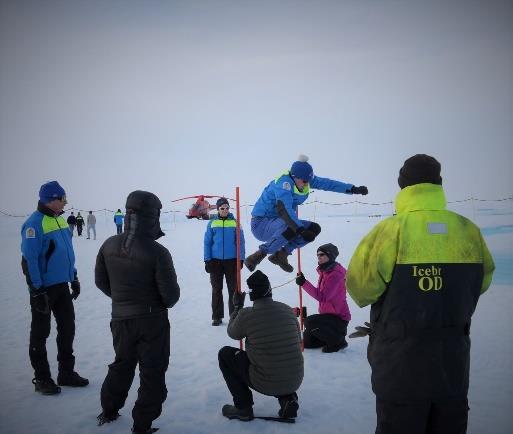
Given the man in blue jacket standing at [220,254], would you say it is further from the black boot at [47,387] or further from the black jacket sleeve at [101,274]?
the black jacket sleeve at [101,274]

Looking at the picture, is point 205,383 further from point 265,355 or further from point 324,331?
point 324,331

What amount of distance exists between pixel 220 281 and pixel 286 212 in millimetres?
3157

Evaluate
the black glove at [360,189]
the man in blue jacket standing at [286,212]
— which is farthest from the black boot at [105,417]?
the black glove at [360,189]

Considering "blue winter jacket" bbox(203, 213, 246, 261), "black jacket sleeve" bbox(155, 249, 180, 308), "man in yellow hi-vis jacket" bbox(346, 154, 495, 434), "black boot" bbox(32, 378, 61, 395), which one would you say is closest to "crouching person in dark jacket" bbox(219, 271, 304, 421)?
"black jacket sleeve" bbox(155, 249, 180, 308)

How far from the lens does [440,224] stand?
206cm

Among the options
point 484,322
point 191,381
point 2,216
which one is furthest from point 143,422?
point 2,216

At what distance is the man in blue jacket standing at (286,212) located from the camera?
167 inches

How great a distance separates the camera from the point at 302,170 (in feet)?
14.0

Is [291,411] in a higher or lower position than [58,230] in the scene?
lower

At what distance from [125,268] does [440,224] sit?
2.38 m

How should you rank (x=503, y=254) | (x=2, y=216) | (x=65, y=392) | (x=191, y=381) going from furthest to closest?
1. (x=2, y=216)
2. (x=503, y=254)
3. (x=191, y=381)
4. (x=65, y=392)

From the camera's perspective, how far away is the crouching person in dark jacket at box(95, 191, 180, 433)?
3113 millimetres

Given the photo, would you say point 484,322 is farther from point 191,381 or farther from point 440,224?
point 440,224

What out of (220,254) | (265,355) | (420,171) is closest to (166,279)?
(265,355)
